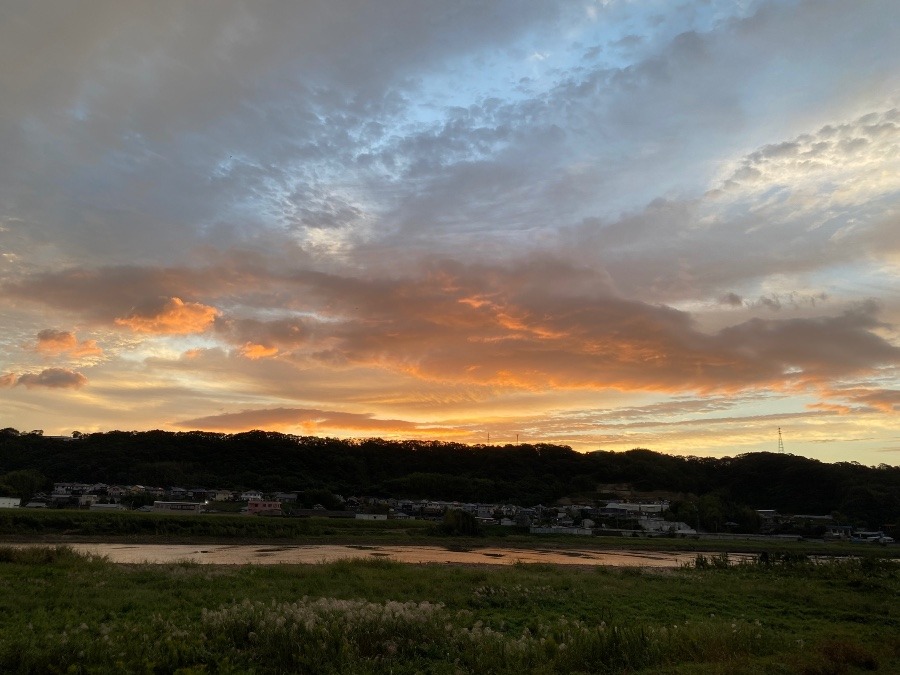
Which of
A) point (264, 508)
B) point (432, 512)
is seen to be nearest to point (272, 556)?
point (264, 508)

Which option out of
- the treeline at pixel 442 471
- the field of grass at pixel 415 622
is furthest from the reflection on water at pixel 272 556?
the treeline at pixel 442 471

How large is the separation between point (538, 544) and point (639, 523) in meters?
31.6

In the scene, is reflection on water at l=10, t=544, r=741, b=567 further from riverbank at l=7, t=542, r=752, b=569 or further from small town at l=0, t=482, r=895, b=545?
small town at l=0, t=482, r=895, b=545

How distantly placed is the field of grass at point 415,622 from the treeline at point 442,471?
8232 cm

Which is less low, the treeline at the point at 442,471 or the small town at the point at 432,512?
the treeline at the point at 442,471

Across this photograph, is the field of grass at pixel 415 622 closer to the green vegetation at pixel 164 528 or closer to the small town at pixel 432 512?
the green vegetation at pixel 164 528

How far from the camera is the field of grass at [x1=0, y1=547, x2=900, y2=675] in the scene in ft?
30.6

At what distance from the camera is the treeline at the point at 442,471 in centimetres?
10844

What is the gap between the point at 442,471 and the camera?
143m

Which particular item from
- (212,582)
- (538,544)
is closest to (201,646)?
(212,582)

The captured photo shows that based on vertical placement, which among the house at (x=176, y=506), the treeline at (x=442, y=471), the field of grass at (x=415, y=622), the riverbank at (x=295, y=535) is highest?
the treeline at (x=442, y=471)

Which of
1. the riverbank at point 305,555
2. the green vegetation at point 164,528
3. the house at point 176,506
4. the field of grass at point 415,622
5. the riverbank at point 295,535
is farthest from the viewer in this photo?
the house at point 176,506

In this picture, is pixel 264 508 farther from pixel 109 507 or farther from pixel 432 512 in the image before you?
pixel 432 512

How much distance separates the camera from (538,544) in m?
63.0
